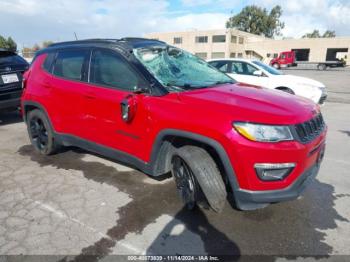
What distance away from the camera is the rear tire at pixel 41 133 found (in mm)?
4602

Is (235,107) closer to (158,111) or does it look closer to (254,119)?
(254,119)

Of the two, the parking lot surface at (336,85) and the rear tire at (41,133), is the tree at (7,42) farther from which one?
the rear tire at (41,133)

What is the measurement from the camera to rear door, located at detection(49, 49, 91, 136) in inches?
153

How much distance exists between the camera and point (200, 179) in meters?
2.78

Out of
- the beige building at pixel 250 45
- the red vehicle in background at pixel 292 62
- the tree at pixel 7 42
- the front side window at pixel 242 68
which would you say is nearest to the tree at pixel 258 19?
the beige building at pixel 250 45

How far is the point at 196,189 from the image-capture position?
3.00 meters

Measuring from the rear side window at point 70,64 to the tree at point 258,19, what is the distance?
272 feet

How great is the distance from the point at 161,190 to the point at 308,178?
5.62ft

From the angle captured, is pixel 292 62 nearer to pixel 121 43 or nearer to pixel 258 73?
pixel 258 73

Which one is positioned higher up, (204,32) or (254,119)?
(204,32)

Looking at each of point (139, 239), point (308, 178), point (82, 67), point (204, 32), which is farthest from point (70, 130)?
point (204, 32)

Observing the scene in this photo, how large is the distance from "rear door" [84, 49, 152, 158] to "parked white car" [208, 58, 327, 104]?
6.03 metres

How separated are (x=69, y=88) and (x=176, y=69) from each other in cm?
152

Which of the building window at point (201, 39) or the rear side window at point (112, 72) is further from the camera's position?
the building window at point (201, 39)
